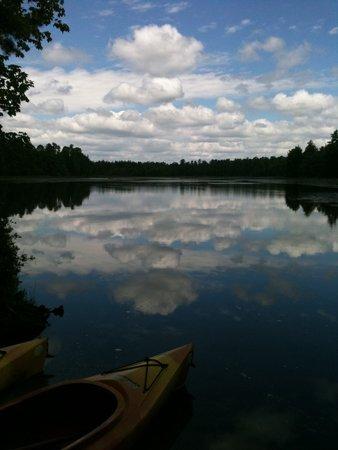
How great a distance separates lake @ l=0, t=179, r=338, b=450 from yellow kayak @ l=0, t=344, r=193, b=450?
964 millimetres

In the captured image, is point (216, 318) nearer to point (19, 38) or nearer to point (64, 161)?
point (19, 38)

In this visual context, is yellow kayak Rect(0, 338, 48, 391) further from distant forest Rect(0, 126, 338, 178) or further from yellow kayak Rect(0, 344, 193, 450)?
distant forest Rect(0, 126, 338, 178)

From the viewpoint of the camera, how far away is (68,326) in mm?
11438

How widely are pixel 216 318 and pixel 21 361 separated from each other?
18.9ft

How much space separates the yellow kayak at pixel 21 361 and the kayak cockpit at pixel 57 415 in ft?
4.67

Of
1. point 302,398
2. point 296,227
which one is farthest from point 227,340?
point 296,227

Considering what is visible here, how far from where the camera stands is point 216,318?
12008 mm

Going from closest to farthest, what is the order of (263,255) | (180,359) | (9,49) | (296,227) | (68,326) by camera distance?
(180,359)
(68,326)
(9,49)
(263,255)
(296,227)

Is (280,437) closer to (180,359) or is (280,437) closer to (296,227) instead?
(180,359)

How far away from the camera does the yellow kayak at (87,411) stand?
6.16 meters

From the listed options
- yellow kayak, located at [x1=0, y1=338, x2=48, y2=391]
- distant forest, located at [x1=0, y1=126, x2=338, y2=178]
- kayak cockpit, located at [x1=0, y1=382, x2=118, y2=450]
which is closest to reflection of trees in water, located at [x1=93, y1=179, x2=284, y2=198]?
distant forest, located at [x1=0, y1=126, x2=338, y2=178]

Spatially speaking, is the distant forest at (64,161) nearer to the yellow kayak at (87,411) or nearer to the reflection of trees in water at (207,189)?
the yellow kayak at (87,411)

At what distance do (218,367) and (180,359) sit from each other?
5.07 feet

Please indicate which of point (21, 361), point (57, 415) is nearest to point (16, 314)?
point (21, 361)
